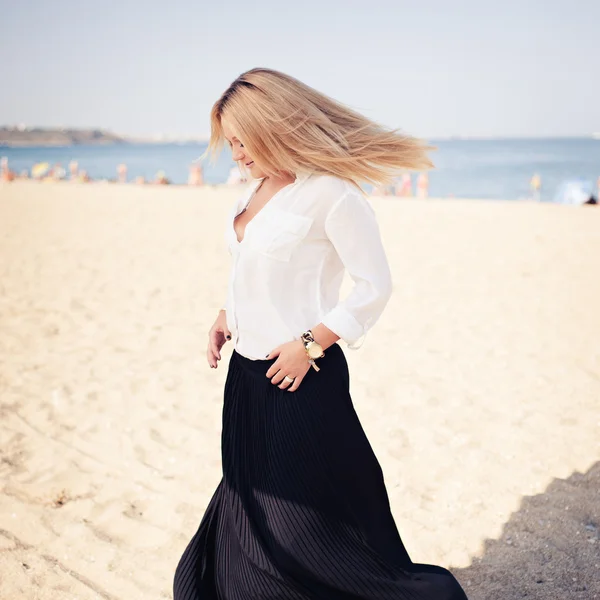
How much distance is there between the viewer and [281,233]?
160cm

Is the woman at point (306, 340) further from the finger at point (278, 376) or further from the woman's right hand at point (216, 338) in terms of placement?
the woman's right hand at point (216, 338)

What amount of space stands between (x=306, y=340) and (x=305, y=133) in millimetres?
531

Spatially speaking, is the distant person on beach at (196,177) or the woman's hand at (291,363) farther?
the distant person on beach at (196,177)

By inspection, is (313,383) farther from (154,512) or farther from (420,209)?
(420,209)

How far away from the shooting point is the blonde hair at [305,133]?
1576mm

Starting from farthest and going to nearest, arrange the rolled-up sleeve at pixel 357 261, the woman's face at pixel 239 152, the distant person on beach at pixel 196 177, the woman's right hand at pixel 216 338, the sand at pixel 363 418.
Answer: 1. the distant person on beach at pixel 196 177
2. the sand at pixel 363 418
3. the woman's right hand at pixel 216 338
4. the woman's face at pixel 239 152
5. the rolled-up sleeve at pixel 357 261

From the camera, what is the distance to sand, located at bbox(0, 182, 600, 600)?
274 cm

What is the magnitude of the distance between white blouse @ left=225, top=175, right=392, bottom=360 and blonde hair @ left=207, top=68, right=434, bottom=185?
0.06 metres

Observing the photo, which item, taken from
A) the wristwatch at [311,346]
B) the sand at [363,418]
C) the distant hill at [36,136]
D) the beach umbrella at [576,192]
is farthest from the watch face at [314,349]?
the distant hill at [36,136]

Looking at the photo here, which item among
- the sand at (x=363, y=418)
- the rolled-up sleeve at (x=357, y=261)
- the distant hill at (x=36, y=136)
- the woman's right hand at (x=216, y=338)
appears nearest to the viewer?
the rolled-up sleeve at (x=357, y=261)

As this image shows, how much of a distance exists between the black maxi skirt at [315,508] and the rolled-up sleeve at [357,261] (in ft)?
0.55

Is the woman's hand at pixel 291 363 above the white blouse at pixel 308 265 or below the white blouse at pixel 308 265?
below

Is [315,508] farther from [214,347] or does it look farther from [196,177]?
[196,177]

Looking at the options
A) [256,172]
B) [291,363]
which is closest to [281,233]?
[256,172]
